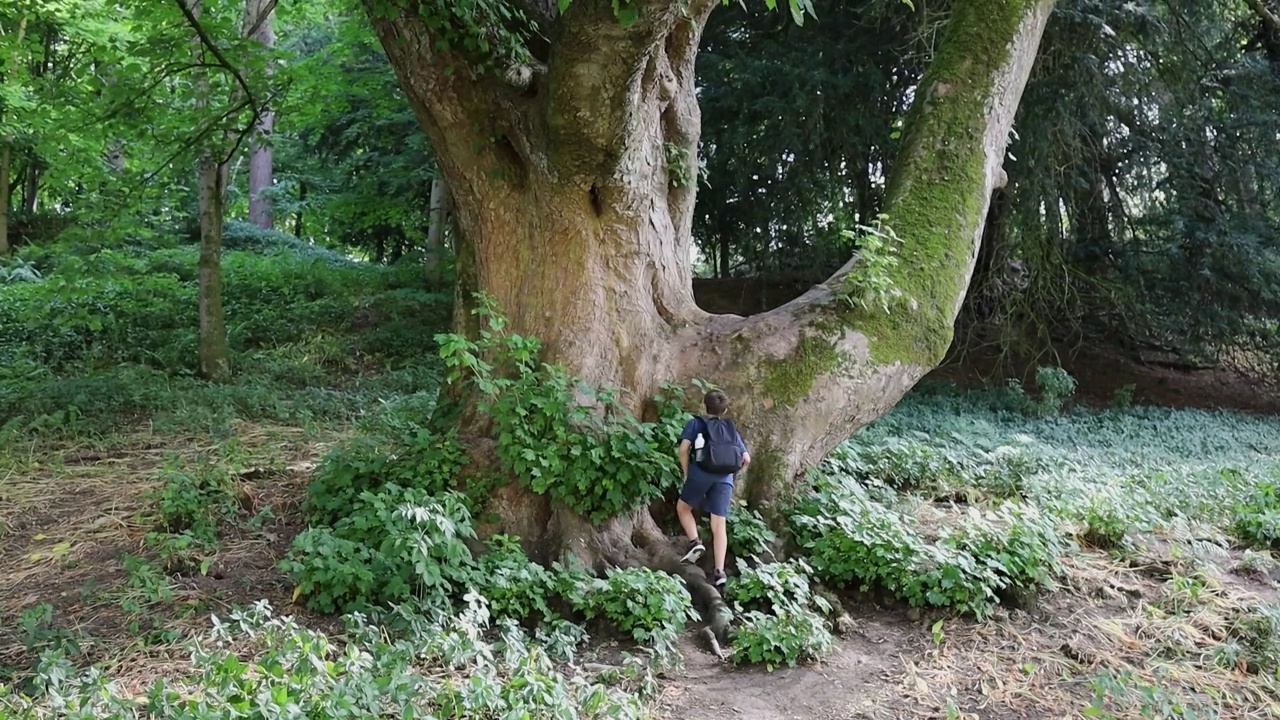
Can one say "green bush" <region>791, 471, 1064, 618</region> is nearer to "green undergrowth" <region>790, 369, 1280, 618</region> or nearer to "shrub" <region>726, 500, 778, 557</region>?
"green undergrowth" <region>790, 369, 1280, 618</region>

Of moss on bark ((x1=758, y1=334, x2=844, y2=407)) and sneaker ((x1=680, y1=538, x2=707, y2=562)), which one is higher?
moss on bark ((x1=758, y1=334, x2=844, y2=407))

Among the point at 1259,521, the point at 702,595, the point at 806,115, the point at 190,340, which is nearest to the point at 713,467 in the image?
the point at 702,595

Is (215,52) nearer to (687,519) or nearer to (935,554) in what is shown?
(687,519)

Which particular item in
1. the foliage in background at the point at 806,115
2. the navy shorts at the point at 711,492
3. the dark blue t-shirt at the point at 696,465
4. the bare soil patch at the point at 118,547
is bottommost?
the bare soil patch at the point at 118,547

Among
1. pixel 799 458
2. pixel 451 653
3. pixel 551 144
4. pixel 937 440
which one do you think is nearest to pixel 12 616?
pixel 451 653

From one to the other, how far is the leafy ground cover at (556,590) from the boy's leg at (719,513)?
239 mm

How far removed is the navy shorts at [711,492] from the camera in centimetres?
501

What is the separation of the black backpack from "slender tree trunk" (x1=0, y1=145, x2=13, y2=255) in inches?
589

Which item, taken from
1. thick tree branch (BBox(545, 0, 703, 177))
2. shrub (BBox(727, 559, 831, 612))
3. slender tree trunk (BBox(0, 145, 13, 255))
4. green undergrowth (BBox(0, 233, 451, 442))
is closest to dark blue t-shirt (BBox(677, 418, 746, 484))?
shrub (BBox(727, 559, 831, 612))

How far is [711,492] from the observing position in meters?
5.03

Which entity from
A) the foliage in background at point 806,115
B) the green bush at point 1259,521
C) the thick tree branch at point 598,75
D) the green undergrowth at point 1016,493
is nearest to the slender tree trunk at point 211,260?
the thick tree branch at point 598,75

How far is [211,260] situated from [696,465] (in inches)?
255

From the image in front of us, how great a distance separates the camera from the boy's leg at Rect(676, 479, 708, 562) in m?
5.04

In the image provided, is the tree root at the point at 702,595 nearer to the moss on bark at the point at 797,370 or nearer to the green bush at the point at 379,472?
the moss on bark at the point at 797,370
